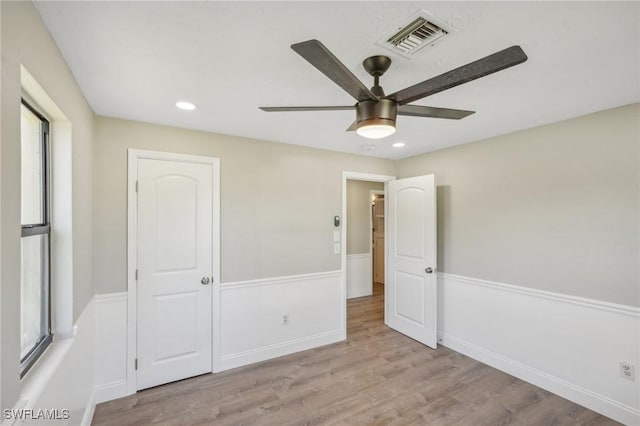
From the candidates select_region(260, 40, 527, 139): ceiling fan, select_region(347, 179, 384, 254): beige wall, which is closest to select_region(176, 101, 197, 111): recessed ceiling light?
select_region(260, 40, 527, 139): ceiling fan

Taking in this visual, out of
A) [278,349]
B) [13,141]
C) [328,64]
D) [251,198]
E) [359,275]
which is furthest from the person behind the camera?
[359,275]

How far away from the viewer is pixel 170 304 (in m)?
2.68

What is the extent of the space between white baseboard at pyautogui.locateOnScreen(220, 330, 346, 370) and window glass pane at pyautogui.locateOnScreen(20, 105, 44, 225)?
209 centimetres

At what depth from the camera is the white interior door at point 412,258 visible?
3410mm

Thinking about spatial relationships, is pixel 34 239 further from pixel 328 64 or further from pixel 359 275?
pixel 359 275

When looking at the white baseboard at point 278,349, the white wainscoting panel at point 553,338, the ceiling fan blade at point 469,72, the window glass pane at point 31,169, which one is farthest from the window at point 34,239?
the white wainscoting panel at point 553,338

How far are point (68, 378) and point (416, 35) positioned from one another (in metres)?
2.59

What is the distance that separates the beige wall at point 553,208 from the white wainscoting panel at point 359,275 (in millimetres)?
2276

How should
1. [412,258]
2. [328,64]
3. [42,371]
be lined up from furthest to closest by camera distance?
[412,258], [42,371], [328,64]

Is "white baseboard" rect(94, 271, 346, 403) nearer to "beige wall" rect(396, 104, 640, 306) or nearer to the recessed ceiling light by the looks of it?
"beige wall" rect(396, 104, 640, 306)

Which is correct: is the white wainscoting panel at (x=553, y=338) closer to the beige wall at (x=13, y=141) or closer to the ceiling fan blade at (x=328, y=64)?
the ceiling fan blade at (x=328, y=64)

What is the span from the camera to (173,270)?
8.85 feet

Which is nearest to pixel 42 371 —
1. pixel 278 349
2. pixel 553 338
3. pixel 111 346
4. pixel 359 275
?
pixel 111 346

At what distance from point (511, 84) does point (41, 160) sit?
283cm
